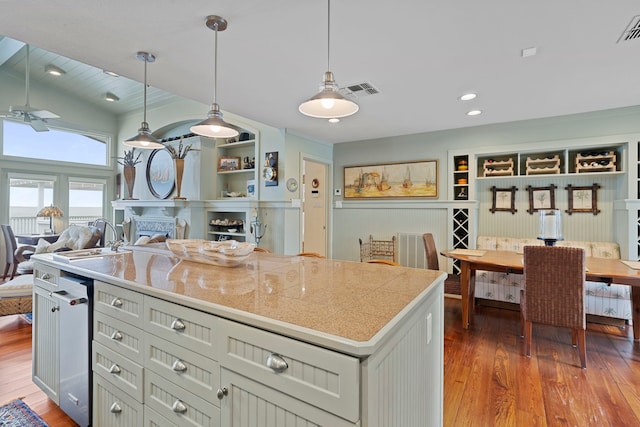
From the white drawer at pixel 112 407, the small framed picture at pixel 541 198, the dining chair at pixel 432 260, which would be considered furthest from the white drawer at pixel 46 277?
the small framed picture at pixel 541 198

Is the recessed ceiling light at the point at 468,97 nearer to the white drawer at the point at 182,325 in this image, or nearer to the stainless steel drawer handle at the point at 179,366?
the white drawer at the point at 182,325

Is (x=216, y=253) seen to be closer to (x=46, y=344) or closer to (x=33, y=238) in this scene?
(x=46, y=344)

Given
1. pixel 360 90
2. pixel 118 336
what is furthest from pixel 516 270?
pixel 118 336

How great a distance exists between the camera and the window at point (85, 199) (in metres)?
6.60

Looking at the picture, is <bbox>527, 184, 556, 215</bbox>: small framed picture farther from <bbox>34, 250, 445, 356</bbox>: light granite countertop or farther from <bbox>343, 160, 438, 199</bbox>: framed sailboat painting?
<bbox>34, 250, 445, 356</bbox>: light granite countertop

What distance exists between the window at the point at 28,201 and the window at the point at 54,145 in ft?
1.61

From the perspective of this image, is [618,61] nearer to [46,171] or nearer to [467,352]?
[467,352]

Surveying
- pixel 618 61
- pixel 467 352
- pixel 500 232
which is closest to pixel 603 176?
pixel 500 232

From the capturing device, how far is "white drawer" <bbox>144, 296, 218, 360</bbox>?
3.70ft

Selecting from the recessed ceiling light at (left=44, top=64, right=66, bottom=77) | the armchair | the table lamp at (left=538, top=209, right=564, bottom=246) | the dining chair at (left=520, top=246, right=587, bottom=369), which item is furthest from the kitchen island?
the recessed ceiling light at (left=44, top=64, right=66, bottom=77)

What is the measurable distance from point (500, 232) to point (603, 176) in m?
1.31

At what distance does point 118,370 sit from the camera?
4.92ft

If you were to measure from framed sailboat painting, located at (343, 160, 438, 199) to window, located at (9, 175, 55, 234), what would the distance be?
240 inches

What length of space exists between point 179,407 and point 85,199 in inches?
291
